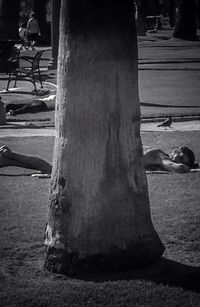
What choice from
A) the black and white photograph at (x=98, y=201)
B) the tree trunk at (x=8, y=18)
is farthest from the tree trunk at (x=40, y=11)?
the black and white photograph at (x=98, y=201)

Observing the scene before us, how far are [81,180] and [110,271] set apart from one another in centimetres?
75

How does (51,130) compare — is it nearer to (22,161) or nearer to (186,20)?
(22,161)

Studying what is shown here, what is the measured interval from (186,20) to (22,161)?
39.4m

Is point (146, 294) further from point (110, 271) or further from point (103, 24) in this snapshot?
point (103, 24)

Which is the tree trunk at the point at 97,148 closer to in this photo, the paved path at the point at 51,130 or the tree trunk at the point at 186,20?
the paved path at the point at 51,130

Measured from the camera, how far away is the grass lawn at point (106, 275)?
5207 mm

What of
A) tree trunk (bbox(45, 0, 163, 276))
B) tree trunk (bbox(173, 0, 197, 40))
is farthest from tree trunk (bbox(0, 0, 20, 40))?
tree trunk (bbox(45, 0, 163, 276))

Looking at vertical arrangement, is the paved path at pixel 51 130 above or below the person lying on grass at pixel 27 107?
above

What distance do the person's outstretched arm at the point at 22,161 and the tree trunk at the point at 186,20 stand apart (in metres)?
38.4

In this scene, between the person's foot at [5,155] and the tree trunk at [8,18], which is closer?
the person's foot at [5,155]

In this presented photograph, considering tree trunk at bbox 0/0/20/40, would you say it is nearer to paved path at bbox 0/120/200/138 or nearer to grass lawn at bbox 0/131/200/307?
paved path at bbox 0/120/200/138

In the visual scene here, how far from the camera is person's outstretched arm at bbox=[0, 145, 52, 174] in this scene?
9.21 m

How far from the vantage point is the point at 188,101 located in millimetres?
17078

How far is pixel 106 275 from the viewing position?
5.71 m
